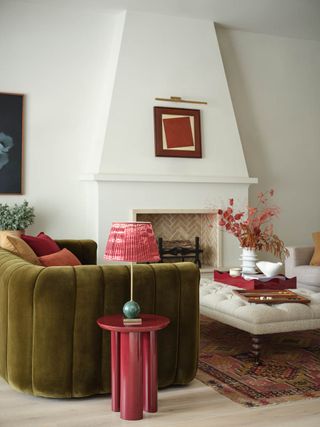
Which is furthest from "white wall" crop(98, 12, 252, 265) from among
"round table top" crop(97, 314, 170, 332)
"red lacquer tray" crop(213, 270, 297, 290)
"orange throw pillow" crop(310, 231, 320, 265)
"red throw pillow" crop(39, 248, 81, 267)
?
"round table top" crop(97, 314, 170, 332)

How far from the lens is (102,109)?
287 inches

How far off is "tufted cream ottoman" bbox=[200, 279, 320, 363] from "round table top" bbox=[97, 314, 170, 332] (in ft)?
3.03

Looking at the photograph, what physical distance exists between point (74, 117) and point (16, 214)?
1.45 m

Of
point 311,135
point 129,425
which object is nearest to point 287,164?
point 311,135

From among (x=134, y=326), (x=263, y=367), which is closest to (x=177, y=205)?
(x=263, y=367)

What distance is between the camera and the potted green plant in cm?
659

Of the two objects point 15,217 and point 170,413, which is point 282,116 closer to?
point 15,217

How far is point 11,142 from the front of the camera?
274 inches

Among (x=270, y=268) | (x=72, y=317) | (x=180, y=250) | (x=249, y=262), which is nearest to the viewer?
(x=72, y=317)

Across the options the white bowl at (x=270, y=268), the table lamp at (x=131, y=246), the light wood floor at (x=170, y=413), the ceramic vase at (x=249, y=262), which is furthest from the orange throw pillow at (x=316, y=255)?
the table lamp at (x=131, y=246)

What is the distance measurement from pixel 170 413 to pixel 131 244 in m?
0.91

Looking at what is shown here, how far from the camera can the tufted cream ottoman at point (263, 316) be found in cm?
391

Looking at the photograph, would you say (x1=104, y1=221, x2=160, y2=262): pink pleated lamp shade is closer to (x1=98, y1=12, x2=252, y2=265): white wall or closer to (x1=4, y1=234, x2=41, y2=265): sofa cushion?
(x1=4, y1=234, x2=41, y2=265): sofa cushion

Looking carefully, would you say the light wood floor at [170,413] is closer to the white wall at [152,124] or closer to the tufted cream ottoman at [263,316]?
the tufted cream ottoman at [263,316]
